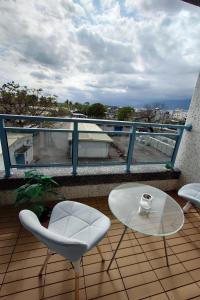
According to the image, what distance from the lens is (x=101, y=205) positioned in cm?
210

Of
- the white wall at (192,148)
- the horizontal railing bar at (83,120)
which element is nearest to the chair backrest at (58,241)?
the horizontal railing bar at (83,120)

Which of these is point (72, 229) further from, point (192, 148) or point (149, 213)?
point (192, 148)

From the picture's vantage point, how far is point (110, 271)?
1.25m

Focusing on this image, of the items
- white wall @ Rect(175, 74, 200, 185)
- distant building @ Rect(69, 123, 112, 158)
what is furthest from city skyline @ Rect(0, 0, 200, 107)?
distant building @ Rect(69, 123, 112, 158)

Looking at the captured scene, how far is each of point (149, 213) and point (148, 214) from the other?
0.02 m

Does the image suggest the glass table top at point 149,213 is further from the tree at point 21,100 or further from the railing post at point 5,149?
the tree at point 21,100

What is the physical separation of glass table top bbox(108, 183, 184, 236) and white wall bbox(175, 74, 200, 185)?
1.09m

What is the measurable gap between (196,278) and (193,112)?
2.04 m

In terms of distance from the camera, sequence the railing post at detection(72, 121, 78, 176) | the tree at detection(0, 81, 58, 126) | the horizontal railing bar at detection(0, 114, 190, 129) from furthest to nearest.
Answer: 1. the tree at detection(0, 81, 58, 126)
2. the railing post at detection(72, 121, 78, 176)
3. the horizontal railing bar at detection(0, 114, 190, 129)

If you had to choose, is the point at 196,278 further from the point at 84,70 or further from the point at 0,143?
the point at 84,70

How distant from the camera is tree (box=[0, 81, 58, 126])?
5.80 metres

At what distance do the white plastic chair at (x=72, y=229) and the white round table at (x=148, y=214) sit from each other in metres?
0.17

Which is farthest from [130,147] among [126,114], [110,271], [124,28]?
[124,28]

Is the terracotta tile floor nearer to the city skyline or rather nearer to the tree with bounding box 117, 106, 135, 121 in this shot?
the tree with bounding box 117, 106, 135, 121
